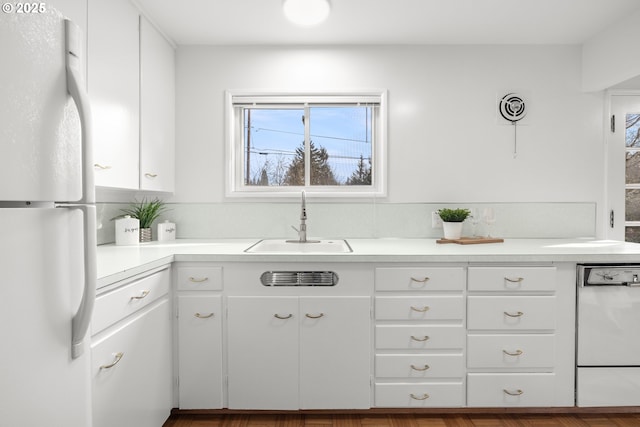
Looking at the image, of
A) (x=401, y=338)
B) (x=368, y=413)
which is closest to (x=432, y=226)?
(x=401, y=338)

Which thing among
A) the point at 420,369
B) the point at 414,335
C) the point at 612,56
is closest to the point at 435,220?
the point at 414,335

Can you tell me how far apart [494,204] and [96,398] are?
8.17 ft

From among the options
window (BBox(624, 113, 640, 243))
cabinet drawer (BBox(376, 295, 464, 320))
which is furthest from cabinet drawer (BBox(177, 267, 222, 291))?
window (BBox(624, 113, 640, 243))

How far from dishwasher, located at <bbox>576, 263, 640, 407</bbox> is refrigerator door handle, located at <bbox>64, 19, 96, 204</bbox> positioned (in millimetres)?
2223

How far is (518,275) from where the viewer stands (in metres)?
1.95

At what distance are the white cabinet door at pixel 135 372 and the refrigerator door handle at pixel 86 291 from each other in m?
0.38

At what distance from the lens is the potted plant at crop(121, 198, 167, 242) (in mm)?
2432

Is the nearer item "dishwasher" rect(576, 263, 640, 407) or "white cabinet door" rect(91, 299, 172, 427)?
"white cabinet door" rect(91, 299, 172, 427)

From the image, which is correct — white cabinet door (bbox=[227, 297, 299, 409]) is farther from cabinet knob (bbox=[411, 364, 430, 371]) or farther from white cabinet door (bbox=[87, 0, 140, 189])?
white cabinet door (bbox=[87, 0, 140, 189])

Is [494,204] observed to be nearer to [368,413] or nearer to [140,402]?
[368,413]

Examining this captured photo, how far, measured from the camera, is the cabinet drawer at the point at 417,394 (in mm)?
1963

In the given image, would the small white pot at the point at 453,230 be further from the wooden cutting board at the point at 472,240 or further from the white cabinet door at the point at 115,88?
the white cabinet door at the point at 115,88

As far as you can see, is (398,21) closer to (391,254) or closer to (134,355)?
(391,254)

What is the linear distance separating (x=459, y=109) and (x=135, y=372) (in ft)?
8.07
